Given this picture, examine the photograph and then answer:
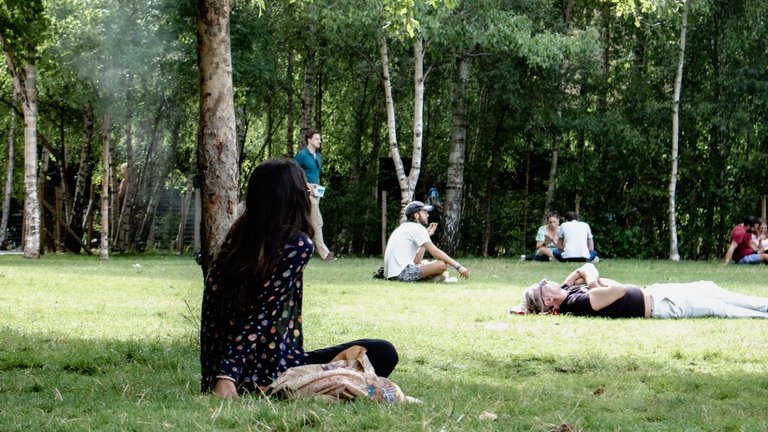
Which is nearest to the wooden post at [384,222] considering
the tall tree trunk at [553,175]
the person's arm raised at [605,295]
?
the tall tree trunk at [553,175]

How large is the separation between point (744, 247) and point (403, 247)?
12776 mm

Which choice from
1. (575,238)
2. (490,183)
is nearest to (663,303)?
(575,238)

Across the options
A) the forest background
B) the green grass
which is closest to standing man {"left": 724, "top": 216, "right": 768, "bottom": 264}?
the forest background

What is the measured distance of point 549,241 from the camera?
89.6 ft

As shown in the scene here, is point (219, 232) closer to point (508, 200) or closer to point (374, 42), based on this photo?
point (374, 42)

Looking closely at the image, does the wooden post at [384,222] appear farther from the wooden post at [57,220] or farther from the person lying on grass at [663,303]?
the person lying on grass at [663,303]

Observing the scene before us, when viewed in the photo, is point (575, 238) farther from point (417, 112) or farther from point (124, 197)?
point (124, 197)

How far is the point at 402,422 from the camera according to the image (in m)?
5.33

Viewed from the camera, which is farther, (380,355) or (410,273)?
(410,273)

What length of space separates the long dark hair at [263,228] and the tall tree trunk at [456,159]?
79.1 feet

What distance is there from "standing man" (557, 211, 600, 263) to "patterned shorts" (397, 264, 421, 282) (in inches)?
348

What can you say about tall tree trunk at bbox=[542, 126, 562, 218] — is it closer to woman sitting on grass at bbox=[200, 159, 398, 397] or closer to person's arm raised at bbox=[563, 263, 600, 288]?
person's arm raised at bbox=[563, 263, 600, 288]

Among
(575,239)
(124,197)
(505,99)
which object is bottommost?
(575,239)

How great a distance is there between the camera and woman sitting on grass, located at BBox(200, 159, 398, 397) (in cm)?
588
